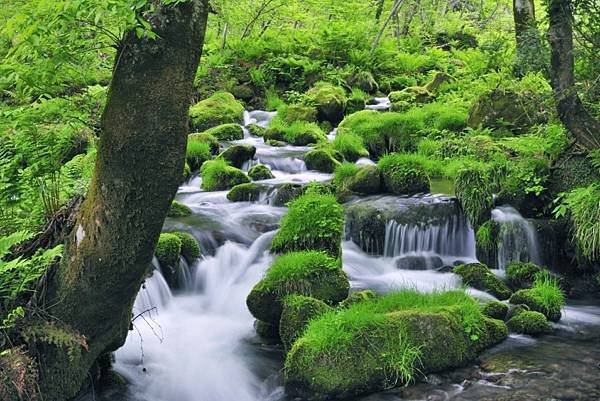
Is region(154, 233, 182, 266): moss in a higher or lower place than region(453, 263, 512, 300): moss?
higher

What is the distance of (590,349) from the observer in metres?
6.58

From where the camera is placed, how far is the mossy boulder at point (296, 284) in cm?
670

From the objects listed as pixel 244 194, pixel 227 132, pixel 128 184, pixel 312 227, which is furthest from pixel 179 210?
pixel 128 184

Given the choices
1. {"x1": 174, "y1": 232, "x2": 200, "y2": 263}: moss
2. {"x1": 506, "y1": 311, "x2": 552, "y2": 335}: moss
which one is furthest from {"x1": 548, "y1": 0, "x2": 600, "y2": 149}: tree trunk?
{"x1": 174, "y1": 232, "x2": 200, "y2": 263}: moss

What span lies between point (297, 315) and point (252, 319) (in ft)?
4.63

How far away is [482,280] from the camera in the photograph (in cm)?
805

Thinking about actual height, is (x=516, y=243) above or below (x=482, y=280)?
above

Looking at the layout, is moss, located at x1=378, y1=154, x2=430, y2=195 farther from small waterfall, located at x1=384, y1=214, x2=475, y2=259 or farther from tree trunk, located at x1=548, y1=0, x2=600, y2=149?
tree trunk, located at x1=548, y1=0, x2=600, y2=149

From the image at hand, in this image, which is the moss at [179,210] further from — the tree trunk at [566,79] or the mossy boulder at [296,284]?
the tree trunk at [566,79]

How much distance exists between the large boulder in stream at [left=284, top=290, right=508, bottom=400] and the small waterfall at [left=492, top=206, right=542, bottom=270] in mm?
2915

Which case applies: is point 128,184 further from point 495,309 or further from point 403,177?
point 403,177

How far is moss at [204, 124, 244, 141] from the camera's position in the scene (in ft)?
50.3

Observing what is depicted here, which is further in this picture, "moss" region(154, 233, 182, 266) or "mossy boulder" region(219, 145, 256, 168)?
"mossy boulder" region(219, 145, 256, 168)

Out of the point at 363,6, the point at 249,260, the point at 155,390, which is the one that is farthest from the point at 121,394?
the point at 363,6
